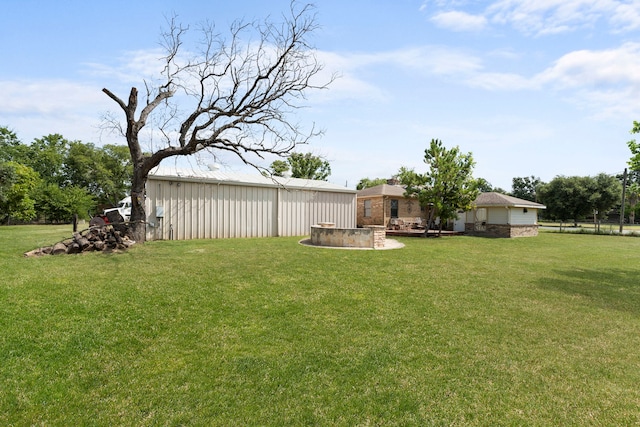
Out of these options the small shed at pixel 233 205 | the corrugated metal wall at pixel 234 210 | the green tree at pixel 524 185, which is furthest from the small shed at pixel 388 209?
the green tree at pixel 524 185

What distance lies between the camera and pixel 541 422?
2.62 meters

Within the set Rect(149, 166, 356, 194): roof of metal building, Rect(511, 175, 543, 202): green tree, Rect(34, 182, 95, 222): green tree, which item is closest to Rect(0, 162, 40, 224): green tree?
Rect(34, 182, 95, 222): green tree

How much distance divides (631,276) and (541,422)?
8.58m

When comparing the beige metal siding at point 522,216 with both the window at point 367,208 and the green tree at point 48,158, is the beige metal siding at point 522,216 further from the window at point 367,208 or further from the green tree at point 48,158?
the green tree at point 48,158

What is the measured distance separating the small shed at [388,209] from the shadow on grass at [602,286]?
1204 cm

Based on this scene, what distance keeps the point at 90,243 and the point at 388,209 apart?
16.1 m

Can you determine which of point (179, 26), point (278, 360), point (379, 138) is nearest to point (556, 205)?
point (379, 138)

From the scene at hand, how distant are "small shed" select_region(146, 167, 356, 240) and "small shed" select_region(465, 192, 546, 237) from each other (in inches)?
390

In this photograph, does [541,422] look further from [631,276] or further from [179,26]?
[179,26]

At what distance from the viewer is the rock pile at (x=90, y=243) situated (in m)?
8.75

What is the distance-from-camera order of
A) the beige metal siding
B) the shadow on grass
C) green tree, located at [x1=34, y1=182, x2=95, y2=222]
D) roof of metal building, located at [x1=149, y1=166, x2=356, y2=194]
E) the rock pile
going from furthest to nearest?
green tree, located at [x1=34, y1=182, x2=95, y2=222] → the beige metal siding → roof of metal building, located at [x1=149, y1=166, x2=356, y2=194] → the rock pile → the shadow on grass

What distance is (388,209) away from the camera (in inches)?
834

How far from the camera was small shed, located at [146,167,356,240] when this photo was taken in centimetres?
1277

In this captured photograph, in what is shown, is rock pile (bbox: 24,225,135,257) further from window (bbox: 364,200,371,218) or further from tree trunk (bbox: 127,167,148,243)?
window (bbox: 364,200,371,218)
